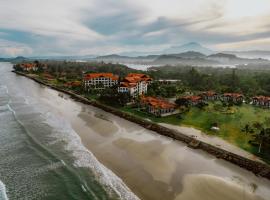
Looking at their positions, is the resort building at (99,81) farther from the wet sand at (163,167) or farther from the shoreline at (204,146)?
the wet sand at (163,167)

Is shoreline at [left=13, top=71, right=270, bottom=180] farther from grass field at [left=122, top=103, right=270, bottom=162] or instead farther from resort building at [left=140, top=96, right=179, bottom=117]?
resort building at [left=140, top=96, right=179, bottom=117]

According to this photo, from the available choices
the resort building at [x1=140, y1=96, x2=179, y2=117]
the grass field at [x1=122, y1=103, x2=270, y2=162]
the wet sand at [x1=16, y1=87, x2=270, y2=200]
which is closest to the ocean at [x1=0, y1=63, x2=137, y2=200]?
the wet sand at [x1=16, y1=87, x2=270, y2=200]

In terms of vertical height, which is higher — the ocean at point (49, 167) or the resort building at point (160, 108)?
the resort building at point (160, 108)

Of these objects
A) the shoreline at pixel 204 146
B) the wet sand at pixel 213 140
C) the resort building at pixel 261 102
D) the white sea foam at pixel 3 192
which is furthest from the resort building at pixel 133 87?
the white sea foam at pixel 3 192

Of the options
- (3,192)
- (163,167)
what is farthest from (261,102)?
(3,192)

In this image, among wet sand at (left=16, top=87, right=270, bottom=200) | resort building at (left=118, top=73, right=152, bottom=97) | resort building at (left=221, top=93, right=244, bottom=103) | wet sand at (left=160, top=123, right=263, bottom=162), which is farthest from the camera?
resort building at (left=118, top=73, right=152, bottom=97)

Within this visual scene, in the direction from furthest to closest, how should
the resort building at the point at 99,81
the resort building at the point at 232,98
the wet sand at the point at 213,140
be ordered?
1. the resort building at the point at 99,81
2. the resort building at the point at 232,98
3. the wet sand at the point at 213,140
